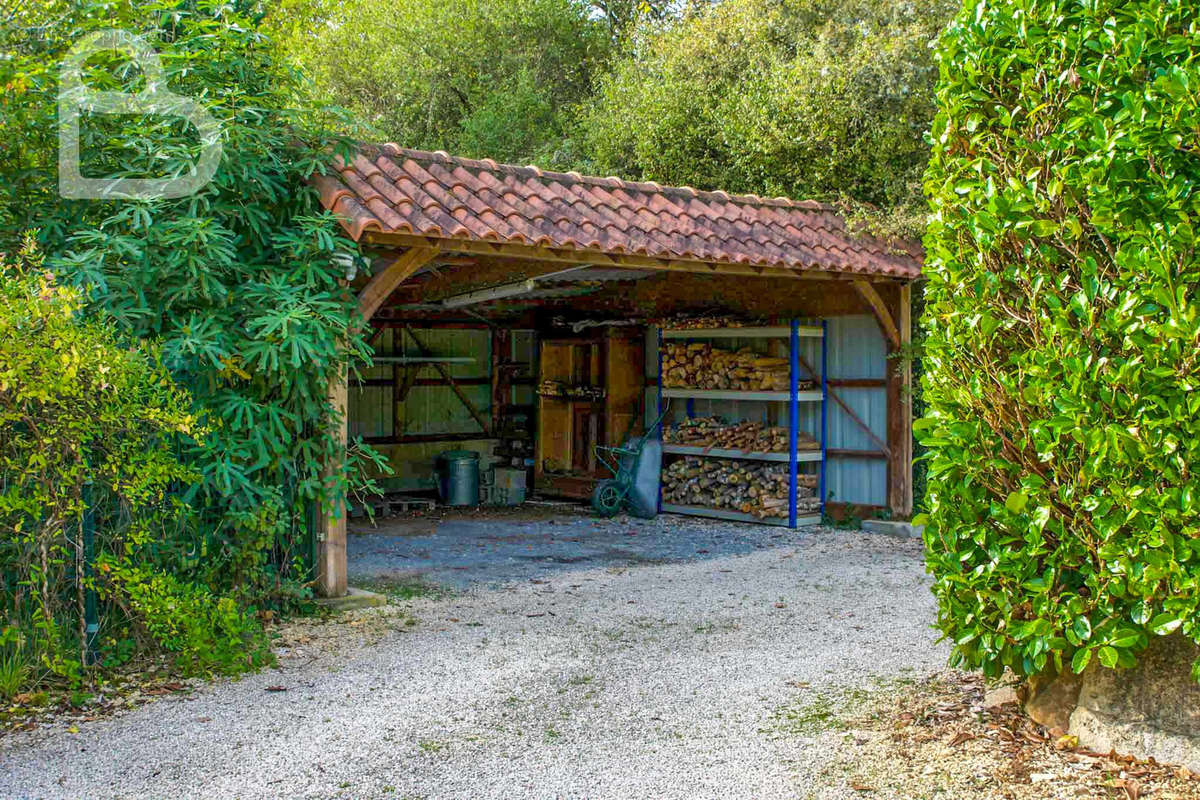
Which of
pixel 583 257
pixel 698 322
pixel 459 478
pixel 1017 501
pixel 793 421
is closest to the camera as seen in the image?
pixel 1017 501

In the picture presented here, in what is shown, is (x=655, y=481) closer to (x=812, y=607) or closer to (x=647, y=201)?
(x=647, y=201)

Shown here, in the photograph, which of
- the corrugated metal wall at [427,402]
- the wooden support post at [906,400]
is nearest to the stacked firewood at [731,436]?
the wooden support post at [906,400]

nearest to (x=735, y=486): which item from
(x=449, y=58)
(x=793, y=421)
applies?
(x=793, y=421)

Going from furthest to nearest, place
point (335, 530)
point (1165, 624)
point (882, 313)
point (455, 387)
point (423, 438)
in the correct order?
point (455, 387), point (423, 438), point (882, 313), point (335, 530), point (1165, 624)

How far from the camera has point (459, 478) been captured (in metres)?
11.9

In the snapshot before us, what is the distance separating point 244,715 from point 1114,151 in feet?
12.6

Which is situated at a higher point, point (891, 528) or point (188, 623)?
point (188, 623)

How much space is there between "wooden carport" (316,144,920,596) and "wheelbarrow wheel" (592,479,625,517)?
2.26m

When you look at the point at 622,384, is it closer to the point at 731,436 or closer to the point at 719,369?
the point at 719,369

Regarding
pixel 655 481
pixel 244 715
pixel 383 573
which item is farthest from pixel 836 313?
pixel 244 715

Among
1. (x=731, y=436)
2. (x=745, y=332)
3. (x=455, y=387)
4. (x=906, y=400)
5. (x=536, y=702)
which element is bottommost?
(x=536, y=702)

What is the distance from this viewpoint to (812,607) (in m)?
6.70

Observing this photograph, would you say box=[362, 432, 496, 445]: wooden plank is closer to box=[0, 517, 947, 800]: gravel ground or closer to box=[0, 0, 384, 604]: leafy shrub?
box=[0, 517, 947, 800]: gravel ground

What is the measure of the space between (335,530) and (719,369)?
515 cm
